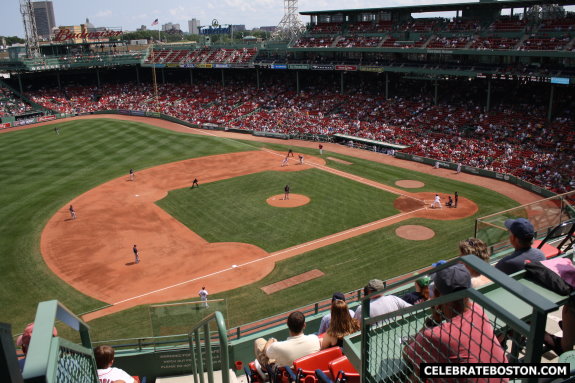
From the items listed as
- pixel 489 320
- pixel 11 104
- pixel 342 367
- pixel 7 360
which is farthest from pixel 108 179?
pixel 7 360

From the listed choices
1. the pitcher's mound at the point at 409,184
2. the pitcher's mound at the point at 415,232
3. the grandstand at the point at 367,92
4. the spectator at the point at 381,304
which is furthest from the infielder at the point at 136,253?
the pitcher's mound at the point at 409,184

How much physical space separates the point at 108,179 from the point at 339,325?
121 feet

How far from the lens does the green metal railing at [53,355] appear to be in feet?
6.95

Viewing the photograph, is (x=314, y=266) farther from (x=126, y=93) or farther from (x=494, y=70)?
(x=126, y=93)

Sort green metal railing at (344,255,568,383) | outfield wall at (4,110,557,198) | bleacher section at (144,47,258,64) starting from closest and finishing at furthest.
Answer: green metal railing at (344,255,568,383), outfield wall at (4,110,557,198), bleacher section at (144,47,258,64)

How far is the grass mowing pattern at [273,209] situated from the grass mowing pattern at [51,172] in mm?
8522

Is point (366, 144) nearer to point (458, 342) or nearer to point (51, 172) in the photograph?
point (51, 172)

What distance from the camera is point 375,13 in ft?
202

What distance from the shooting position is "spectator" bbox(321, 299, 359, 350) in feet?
22.3

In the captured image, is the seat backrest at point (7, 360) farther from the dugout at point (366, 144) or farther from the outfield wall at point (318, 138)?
the dugout at point (366, 144)

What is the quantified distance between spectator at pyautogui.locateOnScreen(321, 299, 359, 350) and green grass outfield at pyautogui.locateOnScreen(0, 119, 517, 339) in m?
13.2

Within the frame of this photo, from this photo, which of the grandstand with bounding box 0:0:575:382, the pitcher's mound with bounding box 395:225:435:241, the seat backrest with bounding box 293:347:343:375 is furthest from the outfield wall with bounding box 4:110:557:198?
the seat backrest with bounding box 293:347:343:375

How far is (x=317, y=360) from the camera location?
6.62m

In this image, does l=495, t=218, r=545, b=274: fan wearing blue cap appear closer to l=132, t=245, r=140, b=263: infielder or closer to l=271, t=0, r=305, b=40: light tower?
l=132, t=245, r=140, b=263: infielder
